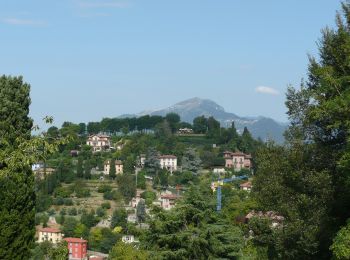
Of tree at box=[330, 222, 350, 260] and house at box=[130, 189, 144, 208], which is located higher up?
tree at box=[330, 222, 350, 260]

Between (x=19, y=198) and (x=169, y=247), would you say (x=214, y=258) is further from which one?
(x=19, y=198)

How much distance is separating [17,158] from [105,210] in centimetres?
6307

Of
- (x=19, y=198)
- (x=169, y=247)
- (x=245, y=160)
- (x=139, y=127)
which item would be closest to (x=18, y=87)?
(x=19, y=198)

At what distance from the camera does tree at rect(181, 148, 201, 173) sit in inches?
3728

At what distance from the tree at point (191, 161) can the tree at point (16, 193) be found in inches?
3096

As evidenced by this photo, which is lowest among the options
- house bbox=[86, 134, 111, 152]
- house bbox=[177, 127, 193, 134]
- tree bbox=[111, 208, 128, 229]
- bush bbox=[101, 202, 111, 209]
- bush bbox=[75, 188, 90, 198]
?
tree bbox=[111, 208, 128, 229]

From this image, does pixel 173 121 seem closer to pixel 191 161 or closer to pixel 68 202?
→ pixel 191 161

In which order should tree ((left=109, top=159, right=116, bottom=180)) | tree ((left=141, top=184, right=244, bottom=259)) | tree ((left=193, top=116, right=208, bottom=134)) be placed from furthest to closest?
tree ((left=193, top=116, right=208, bottom=134)) → tree ((left=109, top=159, right=116, bottom=180)) → tree ((left=141, top=184, right=244, bottom=259))

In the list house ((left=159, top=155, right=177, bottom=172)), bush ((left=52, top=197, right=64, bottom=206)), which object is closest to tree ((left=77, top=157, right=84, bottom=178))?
bush ((left=52, top=197, right=64, bottom=206))

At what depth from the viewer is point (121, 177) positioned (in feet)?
259

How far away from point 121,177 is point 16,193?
65197 millimetres

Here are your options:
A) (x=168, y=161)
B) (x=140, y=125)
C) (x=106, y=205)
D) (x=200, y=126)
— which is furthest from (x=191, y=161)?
(x=140, y=125)

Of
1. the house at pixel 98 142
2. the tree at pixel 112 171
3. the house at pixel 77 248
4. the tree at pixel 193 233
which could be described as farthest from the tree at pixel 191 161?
the tree at pixel 193 233

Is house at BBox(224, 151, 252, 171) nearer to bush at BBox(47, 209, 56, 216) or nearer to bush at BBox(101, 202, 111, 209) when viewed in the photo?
bush at BBox(101, 202, 111, 209)
